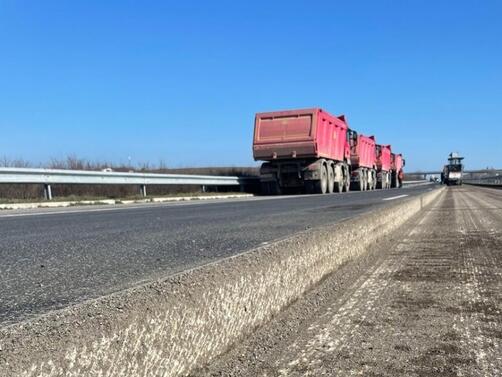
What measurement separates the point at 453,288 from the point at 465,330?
1057 mm

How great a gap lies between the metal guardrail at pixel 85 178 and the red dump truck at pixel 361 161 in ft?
32.9

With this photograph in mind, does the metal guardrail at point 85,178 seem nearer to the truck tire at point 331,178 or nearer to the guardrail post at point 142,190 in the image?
the guardrail post at point 142,190

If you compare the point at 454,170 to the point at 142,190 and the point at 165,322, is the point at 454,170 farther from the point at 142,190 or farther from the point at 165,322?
the point at 165,322

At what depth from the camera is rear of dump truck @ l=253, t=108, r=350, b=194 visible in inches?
875

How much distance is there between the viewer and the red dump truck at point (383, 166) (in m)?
38.7

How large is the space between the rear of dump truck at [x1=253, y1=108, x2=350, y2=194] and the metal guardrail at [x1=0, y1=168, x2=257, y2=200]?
2604 millimetres

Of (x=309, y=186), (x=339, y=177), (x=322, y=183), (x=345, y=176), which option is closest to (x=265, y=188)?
(x=309, y=186)

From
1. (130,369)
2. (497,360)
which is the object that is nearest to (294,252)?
(497,360)

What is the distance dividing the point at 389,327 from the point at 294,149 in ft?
64.0

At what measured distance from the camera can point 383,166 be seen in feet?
131

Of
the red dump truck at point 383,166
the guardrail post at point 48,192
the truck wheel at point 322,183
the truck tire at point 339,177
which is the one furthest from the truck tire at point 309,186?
the red dump truck at point 383,166

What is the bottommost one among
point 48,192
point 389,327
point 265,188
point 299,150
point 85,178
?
point 389,327

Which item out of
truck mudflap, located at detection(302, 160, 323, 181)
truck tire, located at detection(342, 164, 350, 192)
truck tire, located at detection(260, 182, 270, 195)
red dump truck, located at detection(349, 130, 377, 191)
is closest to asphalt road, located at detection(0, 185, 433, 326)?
truck mudflap, located at detection(302, 160, 323, 181)

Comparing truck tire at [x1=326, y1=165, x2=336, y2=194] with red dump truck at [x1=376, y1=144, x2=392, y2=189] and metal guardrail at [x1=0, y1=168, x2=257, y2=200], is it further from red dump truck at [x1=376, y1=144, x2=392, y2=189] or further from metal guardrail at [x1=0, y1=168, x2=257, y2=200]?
red dump truck at [x1=376, y1=144, x2=392, y2=189]
